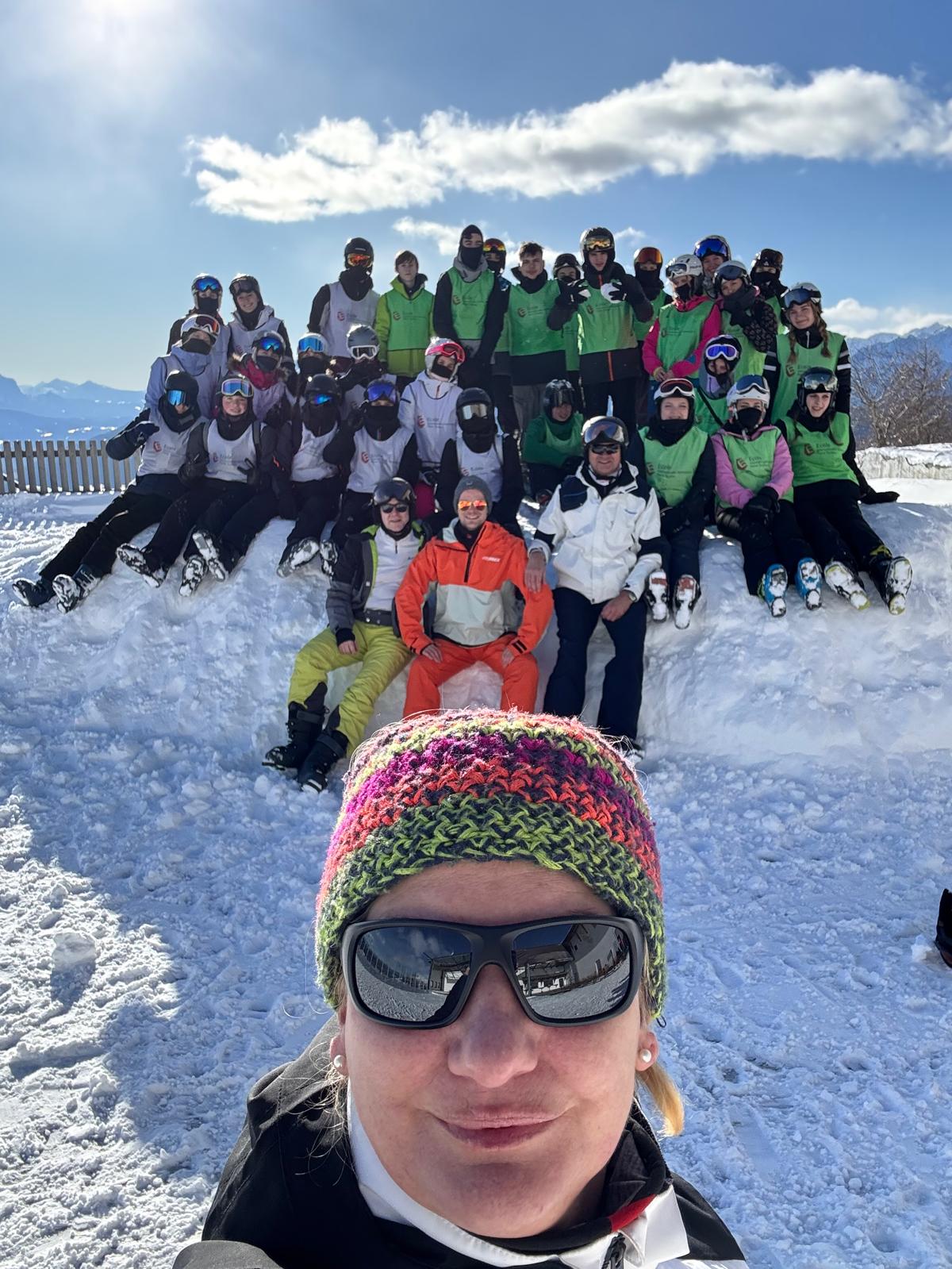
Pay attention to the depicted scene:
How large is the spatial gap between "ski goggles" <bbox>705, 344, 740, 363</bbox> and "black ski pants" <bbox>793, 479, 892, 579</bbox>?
48.0 inches

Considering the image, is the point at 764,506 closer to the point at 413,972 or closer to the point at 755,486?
the point at 755,486

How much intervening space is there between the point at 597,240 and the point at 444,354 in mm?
1980

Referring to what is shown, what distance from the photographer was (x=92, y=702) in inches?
247

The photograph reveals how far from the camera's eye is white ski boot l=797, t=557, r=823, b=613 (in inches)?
229

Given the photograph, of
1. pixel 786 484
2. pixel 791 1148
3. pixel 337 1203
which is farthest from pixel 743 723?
pixel 337 1203

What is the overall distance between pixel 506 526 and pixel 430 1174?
5.77m

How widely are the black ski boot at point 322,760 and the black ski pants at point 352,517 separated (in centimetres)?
184

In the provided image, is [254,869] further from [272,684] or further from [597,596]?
[597,596]

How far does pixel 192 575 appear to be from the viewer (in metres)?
6.81

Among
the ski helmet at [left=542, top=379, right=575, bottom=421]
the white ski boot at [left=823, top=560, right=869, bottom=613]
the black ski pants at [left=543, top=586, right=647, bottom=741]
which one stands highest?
the ski helmet at [left=542, top=379, right=575, bottom=421]

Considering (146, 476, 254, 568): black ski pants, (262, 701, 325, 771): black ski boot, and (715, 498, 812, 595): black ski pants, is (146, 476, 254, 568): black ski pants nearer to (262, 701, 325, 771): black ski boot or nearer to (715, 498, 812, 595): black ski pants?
(262, 701, 325, 771): black ski boot

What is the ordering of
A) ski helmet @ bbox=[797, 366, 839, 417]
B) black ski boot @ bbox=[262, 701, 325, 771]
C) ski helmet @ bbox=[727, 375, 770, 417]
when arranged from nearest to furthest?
1. black ski boot @ bbox=[262, 701, 325, 771]
2. ski helmet @ bbox=[727, 375, 770, 417]
3. ski helmet @ bbox=[797, 366, 839, 417]

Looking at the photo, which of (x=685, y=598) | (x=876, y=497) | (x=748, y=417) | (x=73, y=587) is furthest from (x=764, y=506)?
(x=73, y=587)

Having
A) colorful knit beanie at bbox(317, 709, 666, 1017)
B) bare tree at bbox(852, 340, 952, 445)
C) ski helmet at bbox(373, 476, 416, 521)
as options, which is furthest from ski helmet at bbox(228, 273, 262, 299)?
bare tree at bbox(852, 340, 952, 445)
